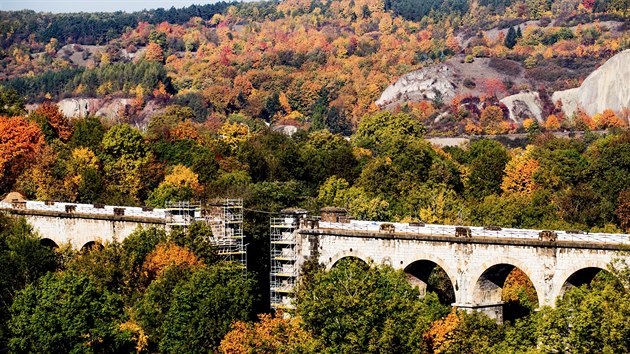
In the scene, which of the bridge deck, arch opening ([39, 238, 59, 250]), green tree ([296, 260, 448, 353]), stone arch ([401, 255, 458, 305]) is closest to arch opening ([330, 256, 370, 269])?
the bridge deck

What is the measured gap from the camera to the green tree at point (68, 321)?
3073 inches

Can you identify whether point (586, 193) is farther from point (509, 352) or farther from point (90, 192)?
point (509, 352)

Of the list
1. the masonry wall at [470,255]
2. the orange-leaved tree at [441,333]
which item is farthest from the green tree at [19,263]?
the orange-leaved tree at [441,333]

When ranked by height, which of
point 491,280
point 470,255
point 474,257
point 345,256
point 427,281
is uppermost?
point 470,255

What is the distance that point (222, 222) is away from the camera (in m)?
96.1

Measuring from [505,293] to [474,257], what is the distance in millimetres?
9217

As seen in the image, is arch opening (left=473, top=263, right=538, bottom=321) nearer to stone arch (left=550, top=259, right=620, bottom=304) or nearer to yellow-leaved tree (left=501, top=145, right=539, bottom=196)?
stone arch (left=550, top=259, right=620, bottom=304)

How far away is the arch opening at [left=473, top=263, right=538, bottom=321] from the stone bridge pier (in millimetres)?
62

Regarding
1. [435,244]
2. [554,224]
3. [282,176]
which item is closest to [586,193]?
[554,224]

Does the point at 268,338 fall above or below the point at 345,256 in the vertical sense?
below

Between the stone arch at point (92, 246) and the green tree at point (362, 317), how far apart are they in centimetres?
2503

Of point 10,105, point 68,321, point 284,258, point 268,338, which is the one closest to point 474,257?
point 268,338

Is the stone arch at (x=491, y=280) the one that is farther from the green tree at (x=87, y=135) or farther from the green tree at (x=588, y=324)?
the green tree at (x=87, y=135)

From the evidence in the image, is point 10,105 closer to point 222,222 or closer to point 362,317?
point 222,222
